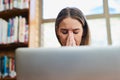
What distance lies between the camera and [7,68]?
8.63 ft

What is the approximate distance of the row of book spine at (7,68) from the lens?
8.51 feet

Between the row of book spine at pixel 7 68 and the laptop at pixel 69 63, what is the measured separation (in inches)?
81.3

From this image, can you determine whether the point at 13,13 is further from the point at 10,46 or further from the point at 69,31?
the point at 69,31

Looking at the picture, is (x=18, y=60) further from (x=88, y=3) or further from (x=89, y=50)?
(x=88, y=3)

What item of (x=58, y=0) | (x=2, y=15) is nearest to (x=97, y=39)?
(x=58, y=0)

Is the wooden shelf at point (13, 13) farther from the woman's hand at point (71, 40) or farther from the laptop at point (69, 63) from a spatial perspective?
the laptop at point (69, 63)

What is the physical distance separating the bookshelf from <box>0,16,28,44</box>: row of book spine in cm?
3

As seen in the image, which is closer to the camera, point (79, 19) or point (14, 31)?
point (79, 19)

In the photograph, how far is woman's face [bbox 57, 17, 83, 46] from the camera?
1.22 m

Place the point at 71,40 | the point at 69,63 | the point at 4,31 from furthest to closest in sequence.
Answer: the point at 4,31, the point at 71,40, the point at 69,63

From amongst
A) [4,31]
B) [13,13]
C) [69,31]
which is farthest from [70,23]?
[13,13]

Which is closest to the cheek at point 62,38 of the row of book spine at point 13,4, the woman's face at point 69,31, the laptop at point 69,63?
the woman's face at point 69,31

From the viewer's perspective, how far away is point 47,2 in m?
3.24

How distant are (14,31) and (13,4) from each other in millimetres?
394
